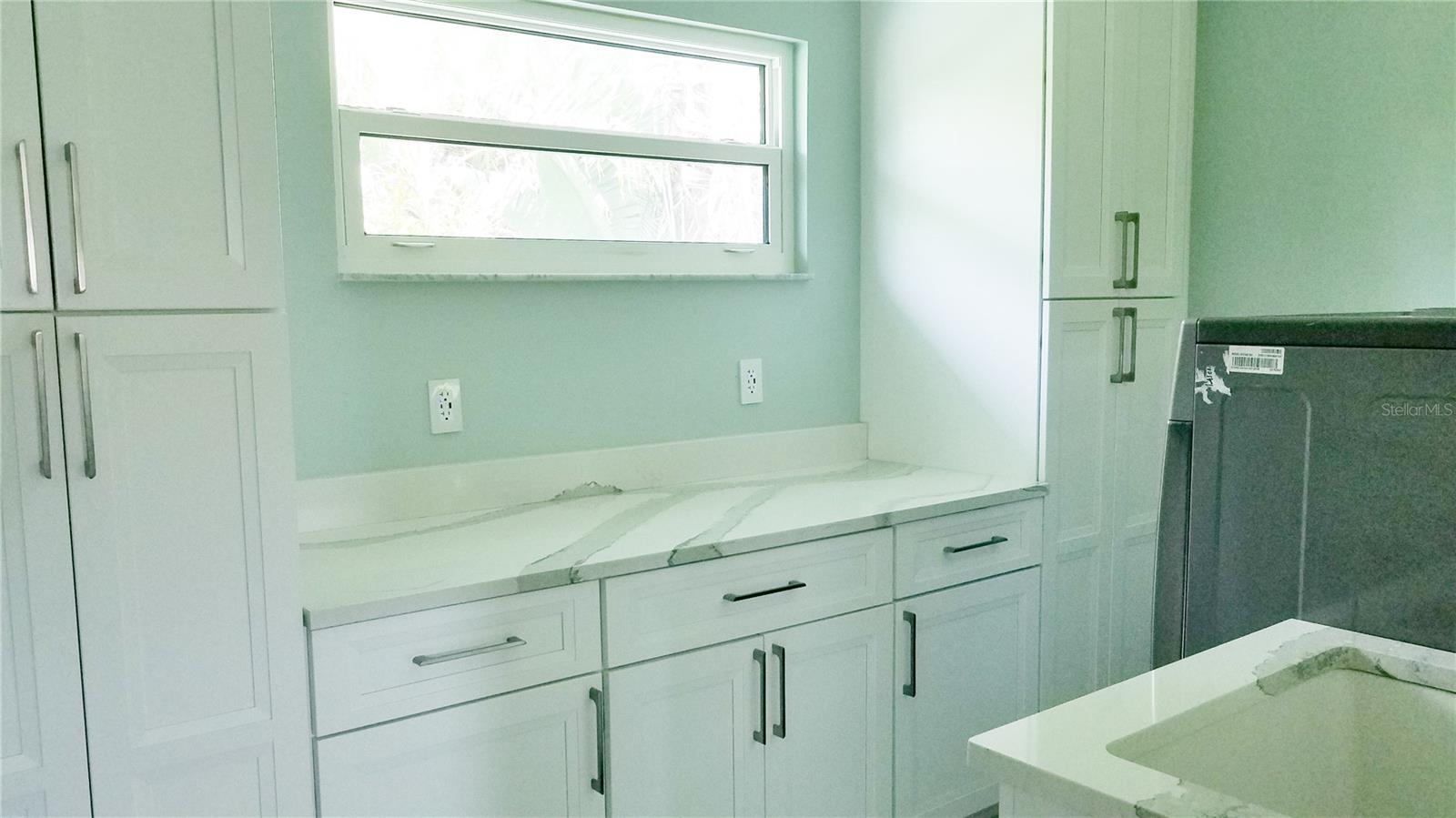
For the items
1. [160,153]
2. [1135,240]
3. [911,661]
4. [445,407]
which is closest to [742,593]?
Answer: [911,661]

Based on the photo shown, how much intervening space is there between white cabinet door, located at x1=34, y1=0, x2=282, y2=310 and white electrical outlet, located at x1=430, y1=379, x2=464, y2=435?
74 centimetres

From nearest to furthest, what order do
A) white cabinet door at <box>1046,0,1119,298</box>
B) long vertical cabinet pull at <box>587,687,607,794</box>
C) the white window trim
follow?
1. long vertical cabinet pull at <box>587,687,607,794</box>
2. the white window trim
3. white cabinet door at <box>1046,0,1119,298</box>

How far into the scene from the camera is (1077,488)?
2.63 metres

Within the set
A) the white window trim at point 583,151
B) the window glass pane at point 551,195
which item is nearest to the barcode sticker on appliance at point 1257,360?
the white window trim at point 583,151

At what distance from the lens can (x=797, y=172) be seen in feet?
9.21

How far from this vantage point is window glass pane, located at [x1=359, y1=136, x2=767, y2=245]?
2.22 metres

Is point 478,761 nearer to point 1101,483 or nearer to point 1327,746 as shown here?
point 1327,746

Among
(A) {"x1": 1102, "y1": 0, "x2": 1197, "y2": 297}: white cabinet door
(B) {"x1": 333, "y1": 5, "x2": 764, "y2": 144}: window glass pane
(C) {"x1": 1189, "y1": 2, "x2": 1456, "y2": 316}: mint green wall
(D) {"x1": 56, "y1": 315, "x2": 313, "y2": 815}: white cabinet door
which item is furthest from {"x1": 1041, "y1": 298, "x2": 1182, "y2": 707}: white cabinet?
(D) {"x1": 56, "y1": 315, "x2": 313, "y2": 815}: white cabinet door

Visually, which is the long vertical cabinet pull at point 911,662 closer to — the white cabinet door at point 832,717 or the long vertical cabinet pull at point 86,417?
the white cabinet door at point 832,717

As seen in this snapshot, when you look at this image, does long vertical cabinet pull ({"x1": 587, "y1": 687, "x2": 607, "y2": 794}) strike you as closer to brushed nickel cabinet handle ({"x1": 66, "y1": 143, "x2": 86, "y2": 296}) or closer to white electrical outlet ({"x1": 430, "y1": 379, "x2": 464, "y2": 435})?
white electrical outlet ({"x1": 430, "y1": 379, "x2": 464, "y2": 435})

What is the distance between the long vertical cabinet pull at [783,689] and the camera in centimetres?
208

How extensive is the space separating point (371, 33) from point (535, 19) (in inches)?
14.3

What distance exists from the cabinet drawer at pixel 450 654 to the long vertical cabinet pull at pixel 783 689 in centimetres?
40

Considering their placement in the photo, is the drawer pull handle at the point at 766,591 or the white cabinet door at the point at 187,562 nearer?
the white cabinet door at the point at 187,562
